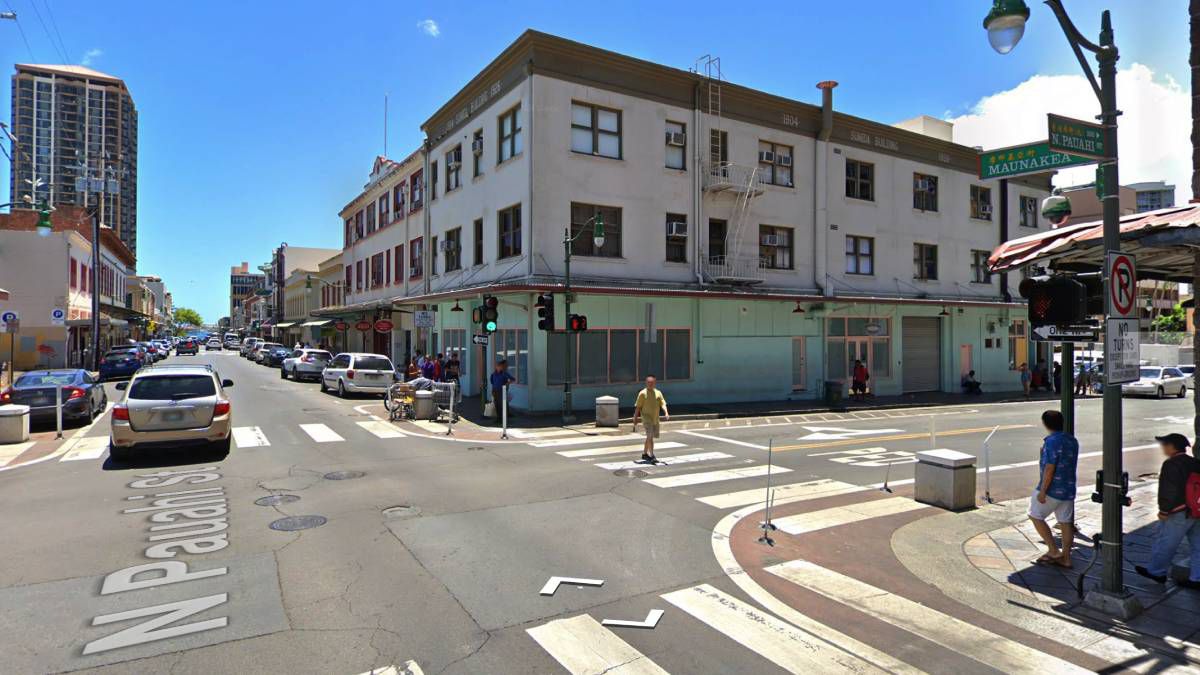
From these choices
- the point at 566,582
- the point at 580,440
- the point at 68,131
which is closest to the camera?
the point at 566,582

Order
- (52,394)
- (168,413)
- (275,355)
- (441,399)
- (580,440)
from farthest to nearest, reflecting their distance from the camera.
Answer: (275,355) → (441,399) → (52,394) → (580,440) → (168,413)

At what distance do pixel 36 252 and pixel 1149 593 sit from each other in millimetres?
49138

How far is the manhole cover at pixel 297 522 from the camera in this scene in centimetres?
807

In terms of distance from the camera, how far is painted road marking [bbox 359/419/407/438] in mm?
16083

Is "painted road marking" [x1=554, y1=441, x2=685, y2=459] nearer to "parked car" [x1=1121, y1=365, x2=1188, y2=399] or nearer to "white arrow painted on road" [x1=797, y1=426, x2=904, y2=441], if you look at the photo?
"white arrow painted on road" [x1=797, y1=426, x2=904, y2=441]

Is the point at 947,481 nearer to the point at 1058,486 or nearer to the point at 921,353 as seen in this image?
the point at 1058,486

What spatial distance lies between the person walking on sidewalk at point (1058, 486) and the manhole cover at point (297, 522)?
809 cm

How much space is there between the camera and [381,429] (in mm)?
17016

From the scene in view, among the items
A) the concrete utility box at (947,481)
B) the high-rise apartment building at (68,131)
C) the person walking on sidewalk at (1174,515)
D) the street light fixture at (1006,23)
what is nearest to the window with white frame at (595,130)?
the concrete utility box at (947,481)

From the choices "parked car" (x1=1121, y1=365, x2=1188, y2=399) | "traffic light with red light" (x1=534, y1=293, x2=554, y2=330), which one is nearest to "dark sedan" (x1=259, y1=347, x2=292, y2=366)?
"traffic light with red light" (x1=534, y1=293, x2=554, y2=330)

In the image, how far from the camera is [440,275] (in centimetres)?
2873

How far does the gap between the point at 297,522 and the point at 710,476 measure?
21.3 ft

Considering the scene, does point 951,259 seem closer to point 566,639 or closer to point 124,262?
point 566,639

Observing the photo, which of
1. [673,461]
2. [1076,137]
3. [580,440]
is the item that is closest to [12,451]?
[580,440]
